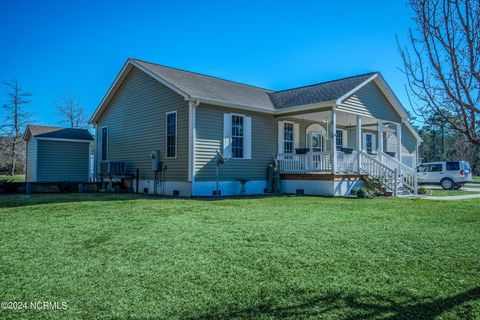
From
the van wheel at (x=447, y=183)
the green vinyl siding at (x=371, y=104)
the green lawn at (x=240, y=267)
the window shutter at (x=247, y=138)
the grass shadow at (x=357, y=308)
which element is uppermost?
the green vinyl siding at (x=371, y=104)

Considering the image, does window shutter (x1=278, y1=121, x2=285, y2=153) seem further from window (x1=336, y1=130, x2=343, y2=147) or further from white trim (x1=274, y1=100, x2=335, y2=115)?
window (x1=336, y1=130, x2=343, y2=147)

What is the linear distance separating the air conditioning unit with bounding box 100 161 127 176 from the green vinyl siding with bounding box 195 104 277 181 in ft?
15.3

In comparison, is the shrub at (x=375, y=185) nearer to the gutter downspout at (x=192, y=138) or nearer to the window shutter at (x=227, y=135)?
the window shutter at (x=227, y=135)

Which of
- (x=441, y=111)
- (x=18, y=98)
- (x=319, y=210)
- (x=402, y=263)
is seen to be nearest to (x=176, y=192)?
(x=319, y=210)

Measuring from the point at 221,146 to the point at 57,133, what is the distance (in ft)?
34.8

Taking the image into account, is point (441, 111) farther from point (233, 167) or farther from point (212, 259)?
point (233, 167)

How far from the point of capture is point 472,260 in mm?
4289

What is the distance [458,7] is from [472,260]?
Result: 3.01m

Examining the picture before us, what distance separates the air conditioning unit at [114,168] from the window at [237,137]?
5.30 m

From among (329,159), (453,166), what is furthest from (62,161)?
(453,166)

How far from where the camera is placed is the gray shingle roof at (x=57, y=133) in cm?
1806

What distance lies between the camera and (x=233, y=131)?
13.9 m

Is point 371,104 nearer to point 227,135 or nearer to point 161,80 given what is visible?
point 227,135

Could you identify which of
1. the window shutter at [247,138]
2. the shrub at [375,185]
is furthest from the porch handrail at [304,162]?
Result: the shrub at [375,185]
